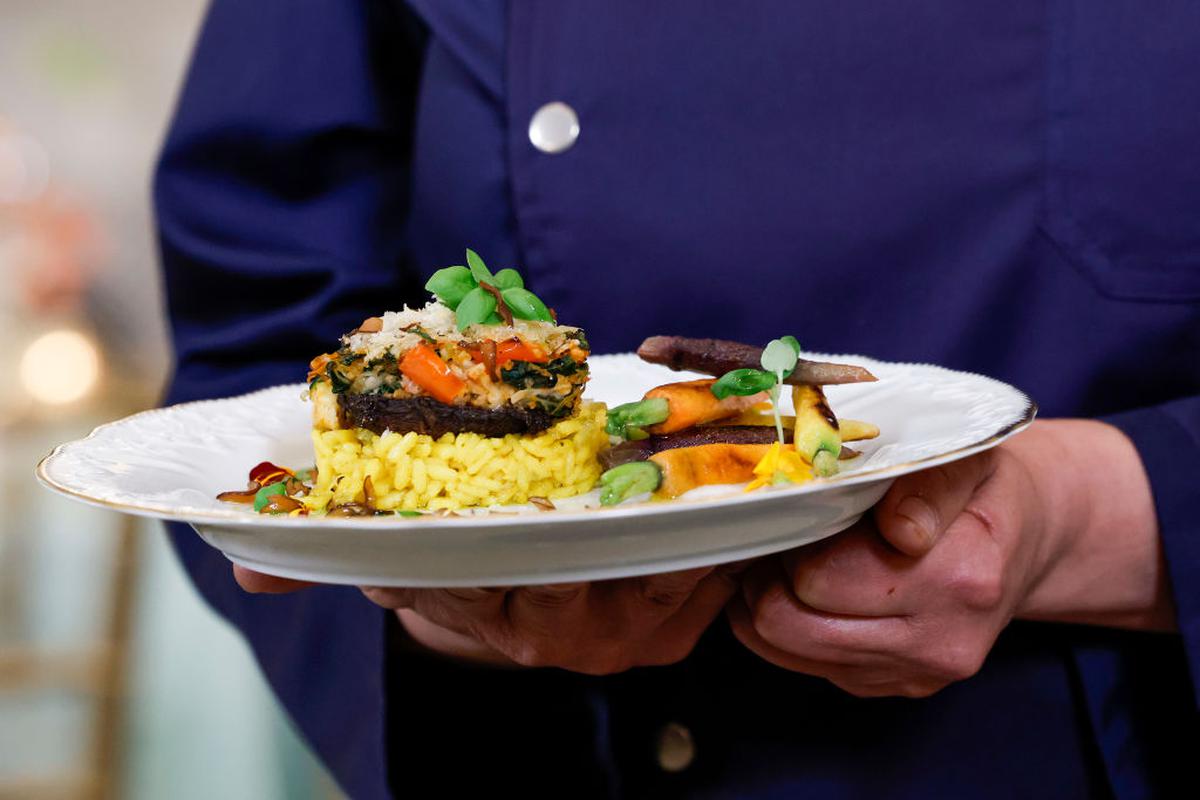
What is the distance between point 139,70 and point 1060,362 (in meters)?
2.89

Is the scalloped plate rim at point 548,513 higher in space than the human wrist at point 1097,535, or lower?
higher

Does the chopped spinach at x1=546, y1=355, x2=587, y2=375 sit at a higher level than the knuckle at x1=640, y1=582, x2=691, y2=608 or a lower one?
higher

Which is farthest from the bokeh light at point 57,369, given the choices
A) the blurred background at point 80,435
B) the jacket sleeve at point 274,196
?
the jacket sleeve at point 274,196

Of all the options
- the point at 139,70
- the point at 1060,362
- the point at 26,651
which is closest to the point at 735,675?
the point at 1060,362

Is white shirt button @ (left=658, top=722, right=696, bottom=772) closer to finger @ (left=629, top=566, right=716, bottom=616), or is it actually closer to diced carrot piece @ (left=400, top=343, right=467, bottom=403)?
finger @ (left=629, top=566, right=716, bottom=616)

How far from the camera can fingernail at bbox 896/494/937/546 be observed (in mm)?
709

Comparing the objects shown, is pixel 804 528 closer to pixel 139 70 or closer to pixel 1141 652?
pixel 1141 652

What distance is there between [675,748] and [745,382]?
0.49m

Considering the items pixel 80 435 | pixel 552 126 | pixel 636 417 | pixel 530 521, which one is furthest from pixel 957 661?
pixel 80 435

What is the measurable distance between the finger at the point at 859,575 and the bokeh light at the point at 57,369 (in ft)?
8.28

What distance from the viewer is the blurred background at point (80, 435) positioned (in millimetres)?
2436

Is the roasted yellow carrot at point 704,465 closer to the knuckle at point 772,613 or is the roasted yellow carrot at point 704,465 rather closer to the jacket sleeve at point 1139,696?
the knuckle at point 772,613

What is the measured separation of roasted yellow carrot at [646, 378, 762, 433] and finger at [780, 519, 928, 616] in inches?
6.4

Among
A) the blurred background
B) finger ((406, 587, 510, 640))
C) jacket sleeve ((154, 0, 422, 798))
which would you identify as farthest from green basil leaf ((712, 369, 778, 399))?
the blurred background
